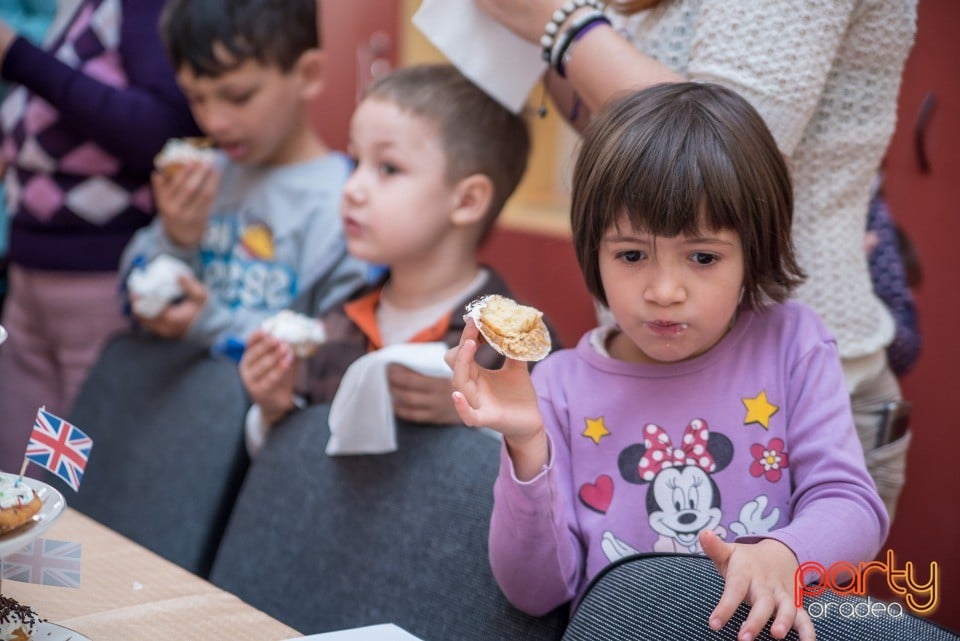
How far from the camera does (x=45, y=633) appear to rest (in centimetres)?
88

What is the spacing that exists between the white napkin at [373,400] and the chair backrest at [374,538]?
22 millimetres

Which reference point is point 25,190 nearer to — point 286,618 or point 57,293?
point 57,293

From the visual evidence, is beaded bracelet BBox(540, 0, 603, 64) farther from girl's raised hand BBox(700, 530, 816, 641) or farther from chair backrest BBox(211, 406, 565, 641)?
girl's raised hand BBox(700, 530, 816, 641)

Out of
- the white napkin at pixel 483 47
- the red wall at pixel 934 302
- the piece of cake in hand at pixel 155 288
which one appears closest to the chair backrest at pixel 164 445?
the piece of cake in hand at pixel 155 288

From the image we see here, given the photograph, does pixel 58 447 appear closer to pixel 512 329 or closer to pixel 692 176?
pixel 512 329

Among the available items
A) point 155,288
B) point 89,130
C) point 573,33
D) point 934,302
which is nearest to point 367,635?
point 573,33

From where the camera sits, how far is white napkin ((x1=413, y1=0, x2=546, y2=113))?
1341mm

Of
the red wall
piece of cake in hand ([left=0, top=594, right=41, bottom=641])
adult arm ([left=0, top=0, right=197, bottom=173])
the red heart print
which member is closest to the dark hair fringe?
the red heart print

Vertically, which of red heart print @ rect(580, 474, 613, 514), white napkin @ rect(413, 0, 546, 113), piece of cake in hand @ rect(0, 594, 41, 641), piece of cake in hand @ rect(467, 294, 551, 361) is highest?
white napkin @ rect(413, 0, 546, 113)

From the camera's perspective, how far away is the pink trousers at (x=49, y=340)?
2115 mm

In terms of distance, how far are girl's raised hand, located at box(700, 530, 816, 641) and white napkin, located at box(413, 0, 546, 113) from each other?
76cm

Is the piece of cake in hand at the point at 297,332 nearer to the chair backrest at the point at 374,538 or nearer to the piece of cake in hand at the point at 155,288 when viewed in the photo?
the chair backrest at the point at 374,538

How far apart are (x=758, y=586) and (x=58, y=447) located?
600 mm

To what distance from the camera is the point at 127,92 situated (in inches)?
79.1
